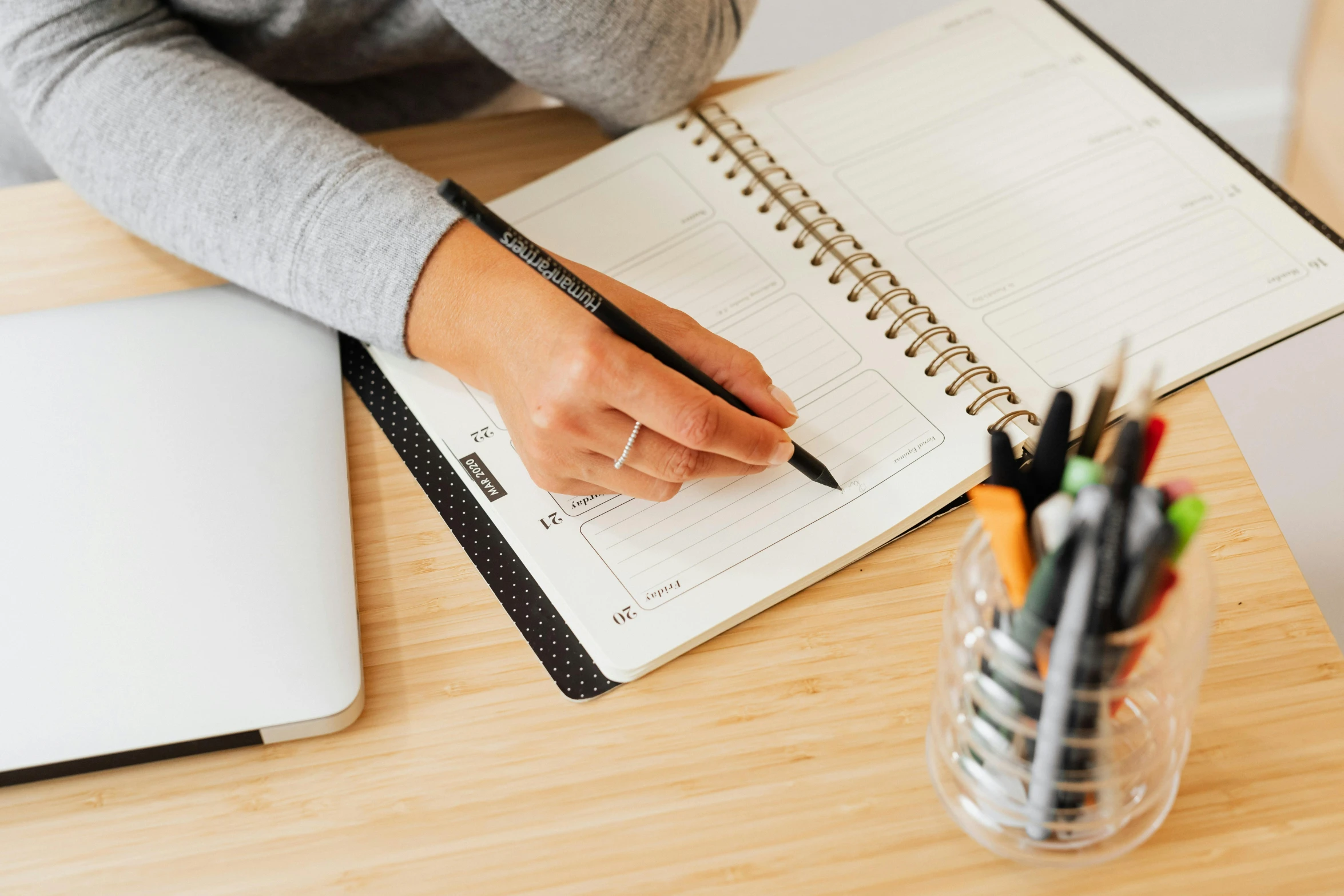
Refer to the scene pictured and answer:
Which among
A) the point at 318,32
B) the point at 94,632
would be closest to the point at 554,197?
the point at 318,32

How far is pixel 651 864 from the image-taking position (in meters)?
0.44

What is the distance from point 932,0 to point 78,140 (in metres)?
1.49

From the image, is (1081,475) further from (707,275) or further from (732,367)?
(707,275)

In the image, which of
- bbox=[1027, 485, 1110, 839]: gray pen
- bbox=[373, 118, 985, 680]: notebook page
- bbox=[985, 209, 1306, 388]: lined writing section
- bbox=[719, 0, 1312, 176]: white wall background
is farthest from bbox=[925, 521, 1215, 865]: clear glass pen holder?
bbox=[719, 0, 1312, 176]: white wall background

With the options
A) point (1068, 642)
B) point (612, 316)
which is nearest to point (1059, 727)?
point (1068, 642)

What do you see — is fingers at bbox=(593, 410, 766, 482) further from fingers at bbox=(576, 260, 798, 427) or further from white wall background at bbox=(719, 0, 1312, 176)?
white wall background at bbox=(719, 0, 1312, 176)

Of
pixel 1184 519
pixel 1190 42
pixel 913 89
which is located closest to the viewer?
pixel 1184 519

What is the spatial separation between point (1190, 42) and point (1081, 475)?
1688mm

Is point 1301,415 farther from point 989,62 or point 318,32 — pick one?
point 318,32

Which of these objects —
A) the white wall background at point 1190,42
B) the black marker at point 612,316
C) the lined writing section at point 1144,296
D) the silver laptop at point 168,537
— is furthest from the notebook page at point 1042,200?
the white wall background at point 1190,42

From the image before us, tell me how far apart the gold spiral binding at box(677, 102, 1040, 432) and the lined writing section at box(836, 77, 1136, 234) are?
0.04 metres

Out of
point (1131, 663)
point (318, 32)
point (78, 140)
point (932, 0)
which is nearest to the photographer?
point (1131, 663)

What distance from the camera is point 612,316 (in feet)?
1.65

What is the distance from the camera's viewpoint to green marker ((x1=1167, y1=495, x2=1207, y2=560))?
0.31 metres
